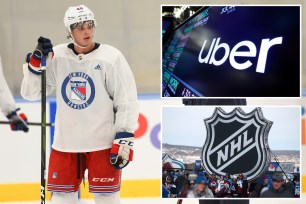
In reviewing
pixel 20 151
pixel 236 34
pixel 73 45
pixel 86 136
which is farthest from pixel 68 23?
pixel 20 151

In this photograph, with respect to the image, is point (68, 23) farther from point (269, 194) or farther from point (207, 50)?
point (269, 194)

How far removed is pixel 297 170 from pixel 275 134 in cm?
16

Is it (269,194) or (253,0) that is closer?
(269,194)

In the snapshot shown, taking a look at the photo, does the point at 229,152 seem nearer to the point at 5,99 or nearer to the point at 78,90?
the point at 78,90

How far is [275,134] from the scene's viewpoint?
2.43 m

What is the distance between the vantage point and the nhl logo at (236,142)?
2.39 metres

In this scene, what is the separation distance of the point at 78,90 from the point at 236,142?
655 millimetres

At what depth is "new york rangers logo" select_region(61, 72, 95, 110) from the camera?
2.70 meters

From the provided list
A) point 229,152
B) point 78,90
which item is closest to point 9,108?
point 78,90

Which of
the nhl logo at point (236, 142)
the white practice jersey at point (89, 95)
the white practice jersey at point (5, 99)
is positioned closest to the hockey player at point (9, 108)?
the white practice jersey at point (5, 99)

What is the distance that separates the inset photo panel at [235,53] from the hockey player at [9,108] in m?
0.55

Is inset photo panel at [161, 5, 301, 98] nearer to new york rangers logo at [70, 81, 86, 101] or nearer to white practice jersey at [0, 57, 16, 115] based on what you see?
new york rangers logo at [70, 81, 86, 101]

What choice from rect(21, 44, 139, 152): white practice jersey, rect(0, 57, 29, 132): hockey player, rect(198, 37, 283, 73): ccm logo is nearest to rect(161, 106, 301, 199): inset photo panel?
rect(198, 37, 283, 73): ccm logo

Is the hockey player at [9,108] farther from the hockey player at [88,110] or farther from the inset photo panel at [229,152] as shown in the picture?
the inset photo panel at [229,152]
